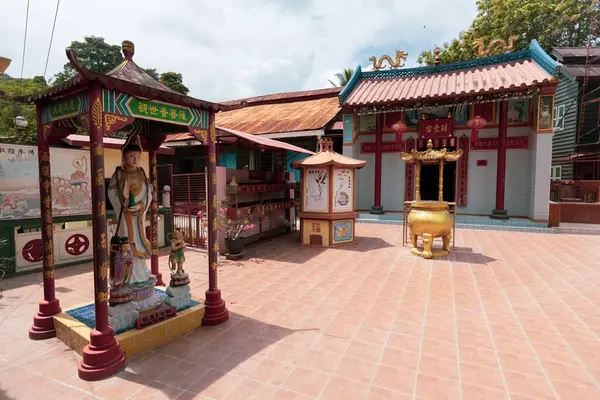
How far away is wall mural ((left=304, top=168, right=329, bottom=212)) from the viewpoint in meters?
9.08

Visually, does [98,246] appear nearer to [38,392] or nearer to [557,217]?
[38,392]

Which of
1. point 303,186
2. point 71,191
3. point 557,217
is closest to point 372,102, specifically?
point 303,186

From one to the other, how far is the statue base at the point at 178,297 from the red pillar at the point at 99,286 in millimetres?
924

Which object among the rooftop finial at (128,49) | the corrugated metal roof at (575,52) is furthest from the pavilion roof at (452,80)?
the rooftop finial at (128,49)

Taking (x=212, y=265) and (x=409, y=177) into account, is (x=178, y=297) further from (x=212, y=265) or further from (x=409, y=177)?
(x=409, y=177)

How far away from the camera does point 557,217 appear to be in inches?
440

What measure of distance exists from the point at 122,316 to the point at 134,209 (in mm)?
1214

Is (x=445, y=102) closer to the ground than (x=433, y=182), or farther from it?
farther from it

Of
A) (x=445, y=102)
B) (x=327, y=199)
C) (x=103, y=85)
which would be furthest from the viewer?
(x=445, y=102)

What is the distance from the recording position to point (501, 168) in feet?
39.2

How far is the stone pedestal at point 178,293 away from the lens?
420 centimetres

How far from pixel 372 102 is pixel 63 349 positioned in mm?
11789

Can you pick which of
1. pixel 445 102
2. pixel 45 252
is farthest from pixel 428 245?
pixel 45 252

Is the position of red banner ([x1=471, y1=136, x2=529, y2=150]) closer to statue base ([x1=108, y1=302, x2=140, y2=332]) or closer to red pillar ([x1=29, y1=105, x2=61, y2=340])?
statue base ([x1=108, y1=302, x2=140, y2=332])
